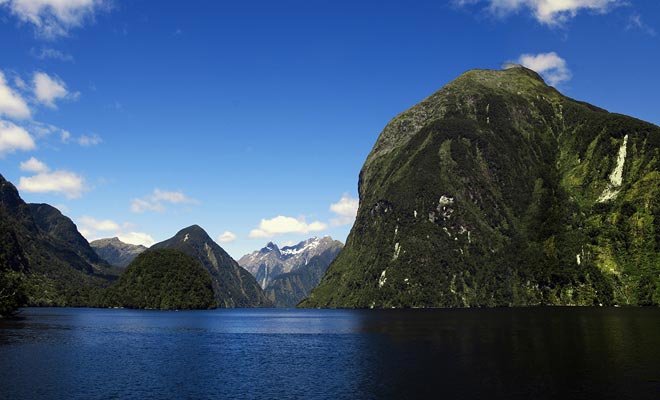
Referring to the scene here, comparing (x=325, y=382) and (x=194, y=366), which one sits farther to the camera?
(x=194, y=366)

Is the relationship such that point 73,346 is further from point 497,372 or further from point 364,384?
point 497,372

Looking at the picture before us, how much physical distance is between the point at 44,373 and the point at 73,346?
40991 mm

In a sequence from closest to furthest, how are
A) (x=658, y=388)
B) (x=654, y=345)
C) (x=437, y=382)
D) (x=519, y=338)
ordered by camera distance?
(x=658, y=388) < (x=437, y=382) < (x=654, y=345) < (x=519, y=338)

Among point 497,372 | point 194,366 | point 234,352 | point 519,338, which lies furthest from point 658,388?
point 234,352

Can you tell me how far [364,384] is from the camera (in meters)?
67.9

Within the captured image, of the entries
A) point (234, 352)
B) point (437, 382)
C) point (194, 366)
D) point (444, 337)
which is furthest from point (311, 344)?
point (437, 382)

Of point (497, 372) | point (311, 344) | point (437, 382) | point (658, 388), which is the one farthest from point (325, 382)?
point (311, 344)

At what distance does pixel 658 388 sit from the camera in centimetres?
5916

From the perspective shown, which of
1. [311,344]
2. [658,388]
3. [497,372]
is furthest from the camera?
[311,344]

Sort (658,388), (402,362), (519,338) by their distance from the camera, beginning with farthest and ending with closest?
(519,338), (402,362), (658,388)

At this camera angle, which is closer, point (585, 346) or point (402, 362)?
point (402, 362)

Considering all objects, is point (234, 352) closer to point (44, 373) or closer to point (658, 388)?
point (44, 373)

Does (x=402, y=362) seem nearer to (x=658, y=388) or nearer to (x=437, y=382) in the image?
(x=437, y=382)

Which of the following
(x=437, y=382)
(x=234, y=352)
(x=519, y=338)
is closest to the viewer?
(x=437, y=382)
